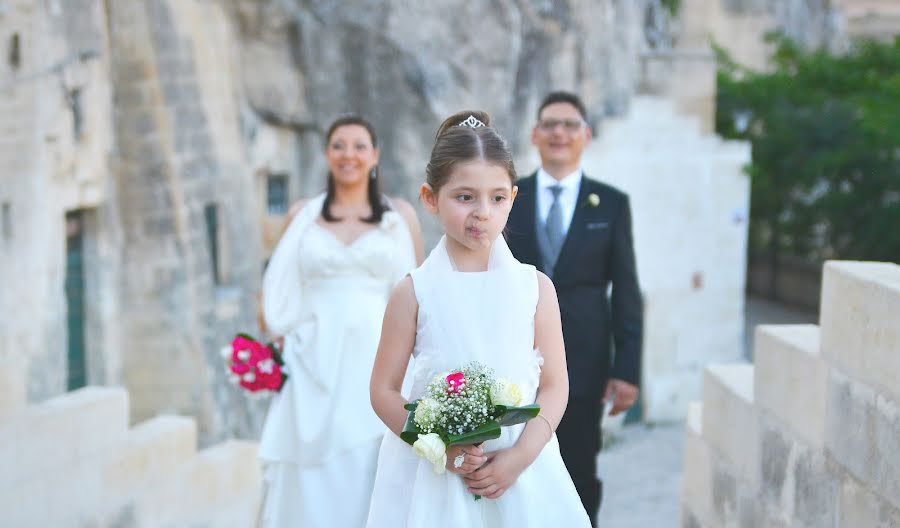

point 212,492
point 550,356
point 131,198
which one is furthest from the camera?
point 131,198

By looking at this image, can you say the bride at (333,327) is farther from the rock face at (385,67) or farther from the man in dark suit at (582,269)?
the rock face at (385,67)

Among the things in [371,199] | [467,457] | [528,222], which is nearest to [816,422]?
[528,222]

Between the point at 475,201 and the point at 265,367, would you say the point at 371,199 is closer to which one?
the point at 265,367

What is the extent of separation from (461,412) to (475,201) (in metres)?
0.67

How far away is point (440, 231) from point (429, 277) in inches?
410

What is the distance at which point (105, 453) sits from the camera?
5852mm

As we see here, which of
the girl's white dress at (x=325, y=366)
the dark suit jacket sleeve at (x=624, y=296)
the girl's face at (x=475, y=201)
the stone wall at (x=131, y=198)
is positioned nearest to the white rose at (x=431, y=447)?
the girl's face at (x=475, y=201)

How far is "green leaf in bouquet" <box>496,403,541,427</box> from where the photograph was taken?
11.2 ft

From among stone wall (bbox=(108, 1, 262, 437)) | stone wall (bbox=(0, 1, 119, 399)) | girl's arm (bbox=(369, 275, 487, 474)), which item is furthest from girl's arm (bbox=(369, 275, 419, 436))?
stone wall (bbox=(108, 1, 262, 437))

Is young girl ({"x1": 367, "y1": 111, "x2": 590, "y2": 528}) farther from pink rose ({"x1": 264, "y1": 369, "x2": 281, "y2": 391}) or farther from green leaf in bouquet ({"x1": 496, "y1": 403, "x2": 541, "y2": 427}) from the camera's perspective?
pink rose ({"x1": 264, "y1": 369, "x2": 281, "y2": 391})

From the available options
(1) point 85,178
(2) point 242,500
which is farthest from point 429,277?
(1) point 85,178

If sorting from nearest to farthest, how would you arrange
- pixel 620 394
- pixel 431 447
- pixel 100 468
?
1. pixel 431 447
2. pixel 620 394
3. pixel 100 468

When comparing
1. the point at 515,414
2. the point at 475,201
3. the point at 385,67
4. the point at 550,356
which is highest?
the point at 385,67

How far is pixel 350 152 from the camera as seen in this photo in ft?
19.5
